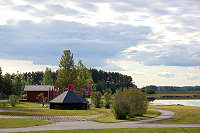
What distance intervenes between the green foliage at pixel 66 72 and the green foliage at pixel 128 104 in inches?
1735

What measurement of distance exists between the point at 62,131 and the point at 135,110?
750 inches

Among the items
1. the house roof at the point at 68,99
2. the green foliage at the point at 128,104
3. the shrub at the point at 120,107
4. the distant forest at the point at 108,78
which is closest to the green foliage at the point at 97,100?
the house roof at the point at 68,99

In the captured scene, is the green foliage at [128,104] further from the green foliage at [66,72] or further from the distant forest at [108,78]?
the distant forest at [108,78]

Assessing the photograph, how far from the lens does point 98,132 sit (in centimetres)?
2183

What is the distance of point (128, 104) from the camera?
35.1m

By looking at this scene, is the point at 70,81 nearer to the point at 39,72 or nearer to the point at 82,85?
the point at 82,85

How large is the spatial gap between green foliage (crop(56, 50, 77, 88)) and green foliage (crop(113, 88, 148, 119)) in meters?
44.1

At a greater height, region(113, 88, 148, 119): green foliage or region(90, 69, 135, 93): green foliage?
region(90, 69, 135, 93): green foliage

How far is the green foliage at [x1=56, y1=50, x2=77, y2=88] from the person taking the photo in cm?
8199

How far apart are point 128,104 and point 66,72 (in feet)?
162

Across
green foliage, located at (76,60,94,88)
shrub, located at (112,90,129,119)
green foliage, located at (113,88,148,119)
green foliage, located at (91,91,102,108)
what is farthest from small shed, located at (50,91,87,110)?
green foliage, located at (76,60,94,88)

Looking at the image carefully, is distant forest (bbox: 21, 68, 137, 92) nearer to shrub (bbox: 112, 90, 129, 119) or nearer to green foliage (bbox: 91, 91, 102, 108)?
green foliage (bbox: 91, 91, 102, 108)

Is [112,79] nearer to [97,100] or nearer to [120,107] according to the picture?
[97,100]

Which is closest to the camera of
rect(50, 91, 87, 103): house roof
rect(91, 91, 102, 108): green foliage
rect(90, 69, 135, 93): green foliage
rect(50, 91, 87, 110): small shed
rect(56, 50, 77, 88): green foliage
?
rect(50, 91, 87, 110): small shed
